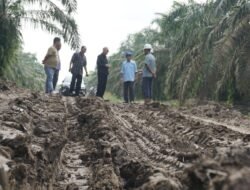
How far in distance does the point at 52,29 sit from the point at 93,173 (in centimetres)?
A: 1318

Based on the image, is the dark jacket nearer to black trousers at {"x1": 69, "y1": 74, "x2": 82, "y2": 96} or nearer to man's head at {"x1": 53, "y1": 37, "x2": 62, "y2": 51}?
black trousers at {"x1": 69, "y1": 74, "x2": 82, "y2": 96}

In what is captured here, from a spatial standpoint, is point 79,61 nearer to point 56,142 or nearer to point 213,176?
point 56,142

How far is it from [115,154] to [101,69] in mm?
8315

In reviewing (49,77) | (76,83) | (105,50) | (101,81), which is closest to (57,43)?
(49,77)

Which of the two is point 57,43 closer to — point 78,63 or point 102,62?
point 78,63

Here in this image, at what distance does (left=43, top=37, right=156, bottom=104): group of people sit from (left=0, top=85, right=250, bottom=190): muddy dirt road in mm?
3827

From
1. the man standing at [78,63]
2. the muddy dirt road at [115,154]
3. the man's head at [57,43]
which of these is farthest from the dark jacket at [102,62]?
the muddy dirt road at [115,154]

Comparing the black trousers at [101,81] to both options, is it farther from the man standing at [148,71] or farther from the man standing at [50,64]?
the man standing at [50,64]

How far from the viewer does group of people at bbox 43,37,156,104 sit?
1248cm

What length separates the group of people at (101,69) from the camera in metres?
12.5

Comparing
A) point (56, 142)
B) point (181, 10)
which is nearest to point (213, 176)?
point (56, 142)

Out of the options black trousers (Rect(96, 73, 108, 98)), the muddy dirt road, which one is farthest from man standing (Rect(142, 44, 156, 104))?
the muddy dirt road

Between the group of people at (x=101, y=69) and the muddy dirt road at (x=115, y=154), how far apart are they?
12.6 ft

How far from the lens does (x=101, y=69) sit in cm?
1328
